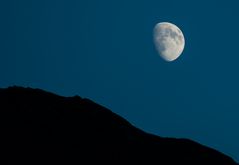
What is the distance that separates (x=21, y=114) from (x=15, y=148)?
5.66m

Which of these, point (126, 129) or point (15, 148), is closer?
point (15, 148)

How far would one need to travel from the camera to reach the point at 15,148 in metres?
30.7

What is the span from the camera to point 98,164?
3156 centimetres

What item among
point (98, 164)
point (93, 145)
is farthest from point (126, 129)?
point (98, 164)

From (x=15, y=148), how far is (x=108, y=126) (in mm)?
11069

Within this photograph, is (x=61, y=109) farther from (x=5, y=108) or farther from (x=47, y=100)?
(x=5, y=108)

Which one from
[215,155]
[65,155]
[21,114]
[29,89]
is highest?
[29,89]

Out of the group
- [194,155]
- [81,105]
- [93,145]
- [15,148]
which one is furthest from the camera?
[81,105]

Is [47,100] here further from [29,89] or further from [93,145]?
[93,145]

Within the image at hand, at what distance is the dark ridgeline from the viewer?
31.5 m

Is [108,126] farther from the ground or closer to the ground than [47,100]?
closer to the ground

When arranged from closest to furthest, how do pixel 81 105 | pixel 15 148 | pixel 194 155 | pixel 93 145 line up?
pixel 15 148
pixel 93 145
pixel 194 155
pixel 81 105

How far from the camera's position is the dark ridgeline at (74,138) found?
3155cm

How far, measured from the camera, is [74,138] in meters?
34.5
